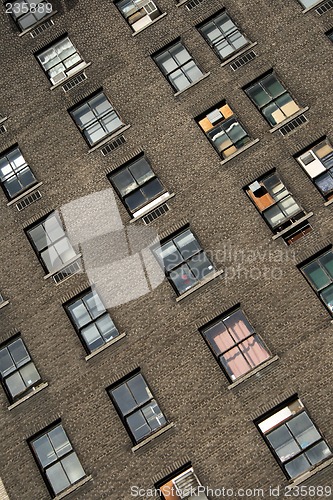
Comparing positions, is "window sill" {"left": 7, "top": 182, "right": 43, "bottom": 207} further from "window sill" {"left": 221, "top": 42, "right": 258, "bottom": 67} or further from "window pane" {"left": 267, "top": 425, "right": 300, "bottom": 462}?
"window pane" {"left": 267, "top": 425, "right": 300, "bottom": 462}

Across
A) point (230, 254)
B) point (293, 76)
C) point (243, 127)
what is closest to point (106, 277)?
point (230, 254)

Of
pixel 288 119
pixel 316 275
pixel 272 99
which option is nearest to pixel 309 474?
pixel 316 275

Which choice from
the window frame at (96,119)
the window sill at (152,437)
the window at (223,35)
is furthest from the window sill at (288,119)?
the window sill at (152,437)

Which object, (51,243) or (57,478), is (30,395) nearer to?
(57,478)

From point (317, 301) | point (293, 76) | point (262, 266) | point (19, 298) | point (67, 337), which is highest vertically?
point (293, 76)

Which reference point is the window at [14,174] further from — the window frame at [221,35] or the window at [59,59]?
the window frame at [221,35]

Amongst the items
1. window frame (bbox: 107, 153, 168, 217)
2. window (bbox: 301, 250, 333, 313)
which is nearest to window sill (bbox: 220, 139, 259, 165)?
window frame (bbox: 107, 153, 168, 217)

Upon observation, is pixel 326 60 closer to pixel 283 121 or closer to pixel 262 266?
pixel 283 121
